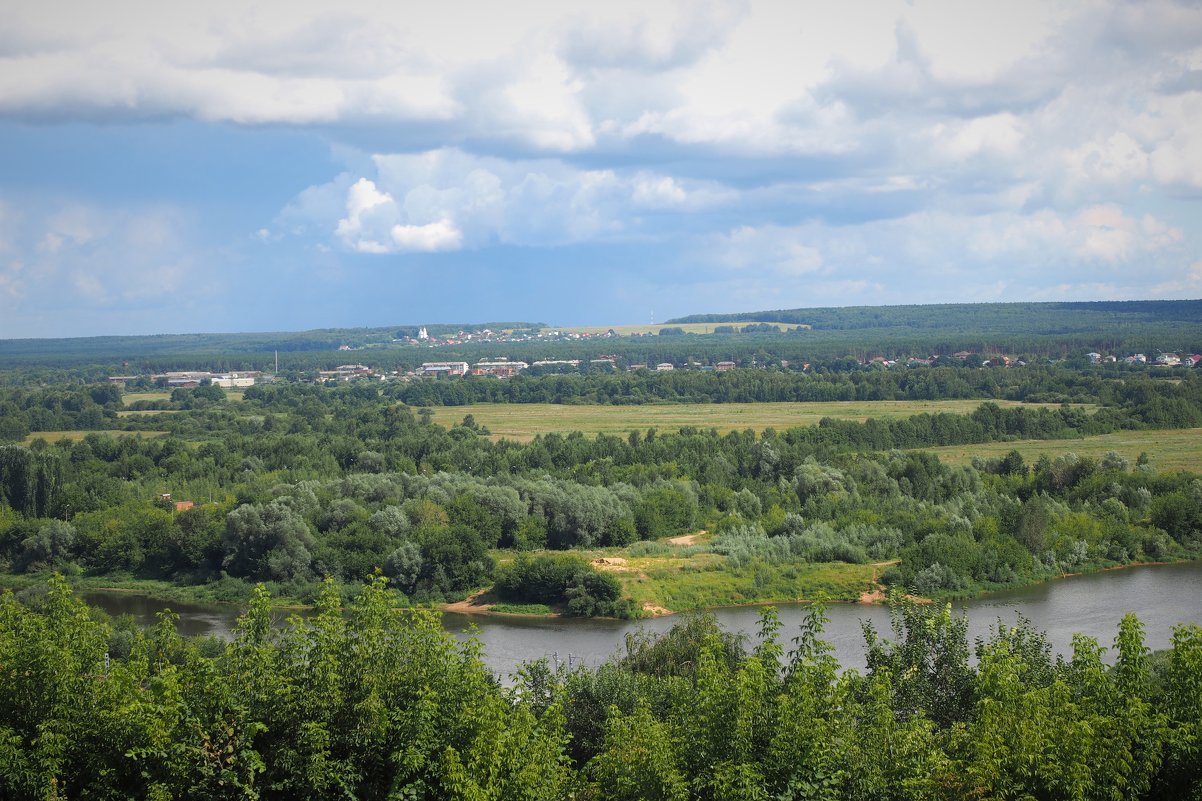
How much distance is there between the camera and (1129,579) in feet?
146

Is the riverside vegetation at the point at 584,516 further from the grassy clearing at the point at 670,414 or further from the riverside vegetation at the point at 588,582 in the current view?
the grassy clearing at the point at 670,414

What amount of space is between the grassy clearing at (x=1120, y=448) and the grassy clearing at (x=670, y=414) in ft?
44.9

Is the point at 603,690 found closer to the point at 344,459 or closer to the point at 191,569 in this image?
the point at 191,569

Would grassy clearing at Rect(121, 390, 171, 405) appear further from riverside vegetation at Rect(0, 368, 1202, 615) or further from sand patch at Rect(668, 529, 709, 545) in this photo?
sand patch at Rect(668, 529, 709, 545)

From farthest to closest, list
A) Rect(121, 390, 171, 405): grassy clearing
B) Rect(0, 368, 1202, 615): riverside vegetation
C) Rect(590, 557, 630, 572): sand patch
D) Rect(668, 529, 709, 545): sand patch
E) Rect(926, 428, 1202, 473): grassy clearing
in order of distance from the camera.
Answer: Rect(121, 390, 171, 405): grassy clearing
Rect(926, 428, 1202, 473): grassy clearing
Rect(668, 529, 709, 545): sand patch
Rect(590, 557, 630, 572): sand patch
Rect(0, 368, 1202, 615): riverside vegetation

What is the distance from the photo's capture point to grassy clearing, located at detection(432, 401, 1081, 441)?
91562 millimetres

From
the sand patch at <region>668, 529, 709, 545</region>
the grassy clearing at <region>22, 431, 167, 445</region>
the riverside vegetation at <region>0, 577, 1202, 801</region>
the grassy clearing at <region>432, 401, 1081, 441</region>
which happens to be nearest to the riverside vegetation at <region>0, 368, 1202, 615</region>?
the sand patch at <region>668, 529, 709, 545</region>

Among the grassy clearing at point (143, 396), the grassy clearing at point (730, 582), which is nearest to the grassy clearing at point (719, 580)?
the grassy clearing at point (730, 582)

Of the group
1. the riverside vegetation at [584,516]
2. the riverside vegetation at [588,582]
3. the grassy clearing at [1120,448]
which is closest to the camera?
the riverside vegetation at [588,582]

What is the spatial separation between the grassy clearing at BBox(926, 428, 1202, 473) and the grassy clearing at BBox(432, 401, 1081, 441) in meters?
13.7

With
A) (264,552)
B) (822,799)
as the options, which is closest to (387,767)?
(822,799)

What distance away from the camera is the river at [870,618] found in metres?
35.1

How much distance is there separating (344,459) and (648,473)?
62.6ft

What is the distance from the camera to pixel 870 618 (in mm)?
38375
